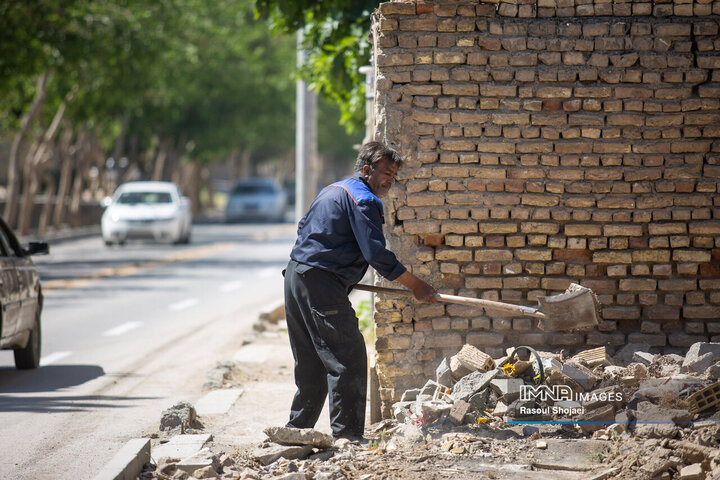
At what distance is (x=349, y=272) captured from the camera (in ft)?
19.7

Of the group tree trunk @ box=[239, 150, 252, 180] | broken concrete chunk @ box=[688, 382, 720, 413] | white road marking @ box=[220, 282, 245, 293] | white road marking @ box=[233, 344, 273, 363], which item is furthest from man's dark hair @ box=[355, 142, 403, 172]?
tree trunk @ box=[239, 150, 252, 180]

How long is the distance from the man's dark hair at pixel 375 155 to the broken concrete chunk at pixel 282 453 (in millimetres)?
1733

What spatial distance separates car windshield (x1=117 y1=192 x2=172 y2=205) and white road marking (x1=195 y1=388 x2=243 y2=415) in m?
20.5

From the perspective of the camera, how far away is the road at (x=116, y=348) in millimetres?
6762

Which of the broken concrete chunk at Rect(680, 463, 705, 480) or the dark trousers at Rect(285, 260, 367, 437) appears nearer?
the broken concrete chunk at Rect(680, 463, 705, 480)

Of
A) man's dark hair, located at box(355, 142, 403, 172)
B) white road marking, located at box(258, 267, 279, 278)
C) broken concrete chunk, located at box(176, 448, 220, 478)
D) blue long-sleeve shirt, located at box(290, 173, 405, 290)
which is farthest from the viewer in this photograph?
white road marking, located at box(258, 267, 279, 278)

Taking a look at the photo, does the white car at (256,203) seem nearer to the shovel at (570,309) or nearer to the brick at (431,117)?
the brick at (431,117)

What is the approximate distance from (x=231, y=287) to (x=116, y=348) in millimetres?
6574

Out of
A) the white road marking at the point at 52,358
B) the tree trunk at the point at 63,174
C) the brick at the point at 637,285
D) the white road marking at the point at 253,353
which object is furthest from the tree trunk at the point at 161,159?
the brick at the point at 637,285

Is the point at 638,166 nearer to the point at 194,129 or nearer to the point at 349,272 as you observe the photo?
the point at 349,272

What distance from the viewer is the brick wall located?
6.85 metres

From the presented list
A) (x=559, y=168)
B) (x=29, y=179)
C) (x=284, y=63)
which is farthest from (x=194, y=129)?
(x=559, y=168)

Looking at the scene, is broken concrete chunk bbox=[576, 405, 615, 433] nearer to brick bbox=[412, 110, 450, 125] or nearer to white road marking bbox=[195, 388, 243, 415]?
brick bbox=[412, 110, 450, 125]

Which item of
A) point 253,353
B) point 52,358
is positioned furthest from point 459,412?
point 52,358
